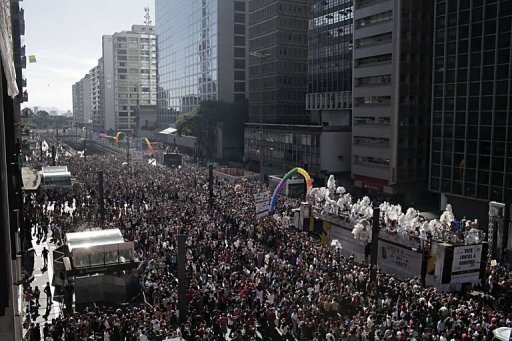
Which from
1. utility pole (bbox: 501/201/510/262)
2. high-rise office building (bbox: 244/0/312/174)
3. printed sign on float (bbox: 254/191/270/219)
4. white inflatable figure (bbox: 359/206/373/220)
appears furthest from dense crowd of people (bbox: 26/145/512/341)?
high-rise office building (bbox: 244/0/312/174)

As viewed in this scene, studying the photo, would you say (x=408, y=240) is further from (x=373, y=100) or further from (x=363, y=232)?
(x=373, y=100)

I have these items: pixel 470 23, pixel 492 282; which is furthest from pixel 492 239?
pixel 470 23

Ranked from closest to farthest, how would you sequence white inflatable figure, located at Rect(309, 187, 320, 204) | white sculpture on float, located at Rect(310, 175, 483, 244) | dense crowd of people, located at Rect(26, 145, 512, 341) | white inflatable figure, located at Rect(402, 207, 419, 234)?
dense crowd of people, located at Rect(26, 145, 512, 341), white sculpture on float, located at Rect(310, 175, 483, 244), white inflatable figure, located at Rect(402, 207, 419, 234), white inflatable figure, located at Rect(309, 187, 320, 204)

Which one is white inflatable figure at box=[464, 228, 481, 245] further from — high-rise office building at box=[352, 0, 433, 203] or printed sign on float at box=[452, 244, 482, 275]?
high-rise office building at box=[352, 0, 433, 203]

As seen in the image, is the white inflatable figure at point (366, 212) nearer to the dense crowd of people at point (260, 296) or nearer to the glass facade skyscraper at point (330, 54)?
the dense crowd of people at point (260, 296)

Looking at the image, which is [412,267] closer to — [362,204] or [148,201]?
[362,204]

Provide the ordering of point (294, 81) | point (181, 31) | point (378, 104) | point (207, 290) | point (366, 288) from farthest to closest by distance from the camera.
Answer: point (181, 31)
point (294, 81)
point (378, 104)
point (366, 288)
point (207, 290)

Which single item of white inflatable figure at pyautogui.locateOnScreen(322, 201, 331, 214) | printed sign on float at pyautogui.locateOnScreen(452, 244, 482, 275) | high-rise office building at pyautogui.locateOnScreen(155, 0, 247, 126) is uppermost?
high-rise office building at pyautogui.locateOnScreen(155, 0, 247, 126)
